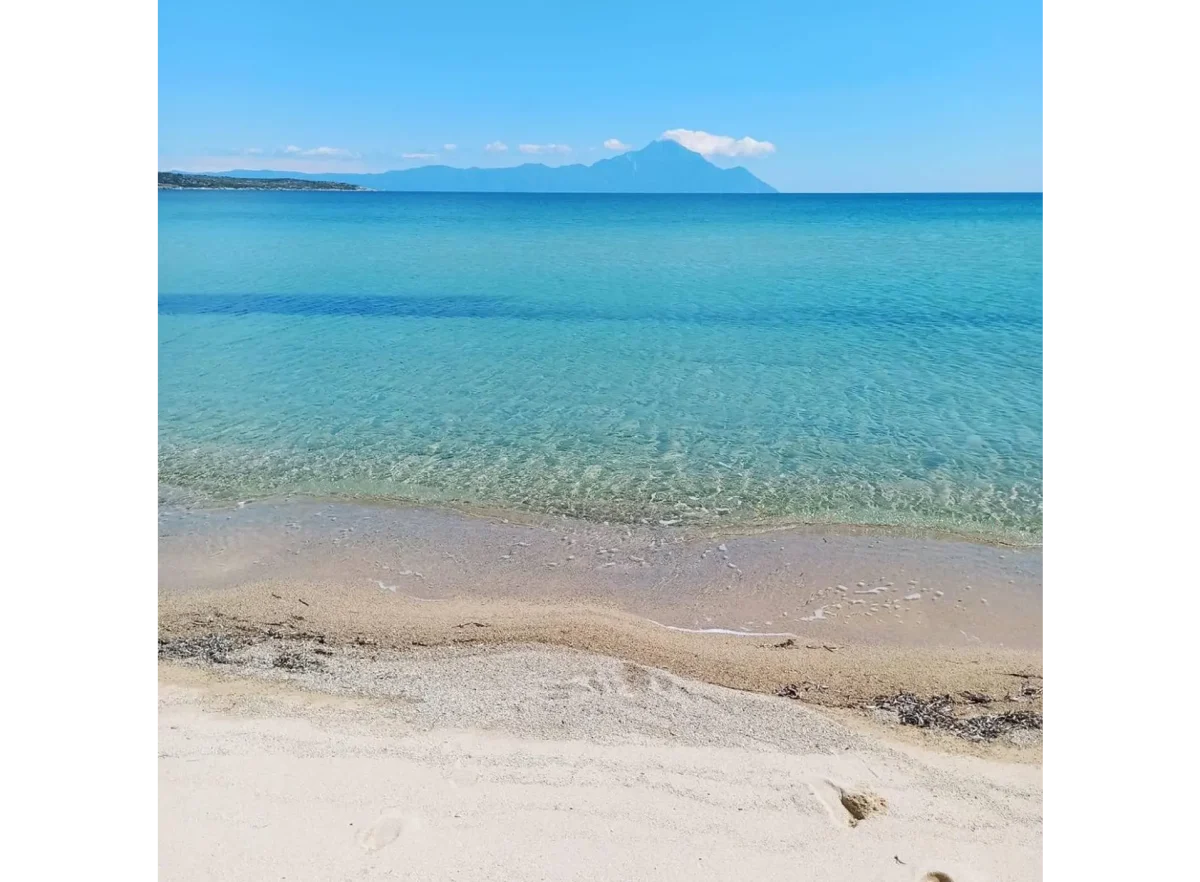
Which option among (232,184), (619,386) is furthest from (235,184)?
(619,386)

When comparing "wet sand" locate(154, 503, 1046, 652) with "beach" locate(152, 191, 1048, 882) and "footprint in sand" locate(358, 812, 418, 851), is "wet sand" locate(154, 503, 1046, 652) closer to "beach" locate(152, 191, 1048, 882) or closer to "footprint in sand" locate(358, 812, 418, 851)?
"beach" locate(152, 191, 1048, 882)

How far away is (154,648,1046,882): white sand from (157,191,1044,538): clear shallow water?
255 cm

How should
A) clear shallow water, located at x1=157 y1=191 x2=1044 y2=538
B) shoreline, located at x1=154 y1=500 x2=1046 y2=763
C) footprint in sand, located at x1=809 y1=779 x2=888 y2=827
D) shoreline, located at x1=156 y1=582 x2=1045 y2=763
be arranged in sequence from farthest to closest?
clear shallow water, located at x1=157 y1=191 x2=1044 y2=538 → shoreline, located at x1=154 y1=500 x2=1046 y2=763 → shoreline, located at x1=156 y1=582 x2=1045 y2=763 → footprint in sand, located at x1=809 y1=779 x2=888 y2=827

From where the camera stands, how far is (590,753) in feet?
10.3

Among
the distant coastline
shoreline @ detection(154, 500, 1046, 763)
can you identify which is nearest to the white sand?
shoreline @ detection(154, 500, 1046, 763)

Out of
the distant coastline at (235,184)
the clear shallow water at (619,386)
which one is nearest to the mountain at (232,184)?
the distant coastline at (235,184)

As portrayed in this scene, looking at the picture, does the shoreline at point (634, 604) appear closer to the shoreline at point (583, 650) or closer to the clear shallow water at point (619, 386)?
the shoreline at point (583, 650)

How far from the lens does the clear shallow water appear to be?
664 centimetres

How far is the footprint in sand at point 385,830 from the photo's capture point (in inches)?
100

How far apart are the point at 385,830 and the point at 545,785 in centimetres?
57

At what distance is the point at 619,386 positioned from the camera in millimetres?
10680
